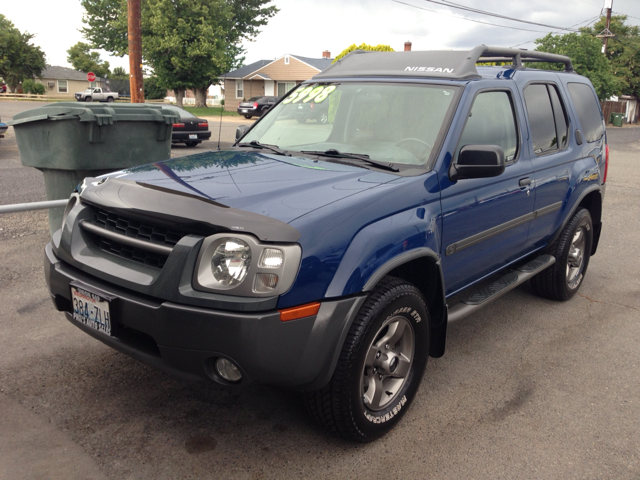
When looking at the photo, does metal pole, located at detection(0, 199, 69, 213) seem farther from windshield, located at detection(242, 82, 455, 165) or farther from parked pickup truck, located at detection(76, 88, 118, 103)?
parked pickup truck, located at detection(76, 88, 118, 103)

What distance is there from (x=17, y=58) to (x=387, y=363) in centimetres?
7428

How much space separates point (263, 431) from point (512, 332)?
2.36 metres

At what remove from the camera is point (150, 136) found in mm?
5840

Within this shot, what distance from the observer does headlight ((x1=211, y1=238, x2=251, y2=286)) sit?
240 centimetres

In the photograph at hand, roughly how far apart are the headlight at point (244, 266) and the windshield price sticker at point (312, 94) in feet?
6.57

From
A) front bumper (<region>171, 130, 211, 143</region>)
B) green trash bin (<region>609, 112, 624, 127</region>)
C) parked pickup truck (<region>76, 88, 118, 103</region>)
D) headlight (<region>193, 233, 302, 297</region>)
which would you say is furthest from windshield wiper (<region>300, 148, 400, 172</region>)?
parked pickup truck (<region>76, 88, 118, 103</region>)

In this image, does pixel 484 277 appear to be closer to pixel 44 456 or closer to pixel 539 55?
pixel 539 55

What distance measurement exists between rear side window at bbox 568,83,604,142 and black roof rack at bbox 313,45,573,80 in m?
0.78

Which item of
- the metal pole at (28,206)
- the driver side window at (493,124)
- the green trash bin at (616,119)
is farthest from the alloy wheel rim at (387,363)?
the green trash bin at (616,119)

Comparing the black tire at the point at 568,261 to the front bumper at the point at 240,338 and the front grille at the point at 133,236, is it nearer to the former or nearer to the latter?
the front bumper at the point at 240,338

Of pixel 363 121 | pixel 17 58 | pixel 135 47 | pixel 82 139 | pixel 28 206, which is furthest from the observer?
pixel 17 58

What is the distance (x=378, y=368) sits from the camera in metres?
2.96

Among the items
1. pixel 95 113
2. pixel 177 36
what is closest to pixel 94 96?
pixel 177 36

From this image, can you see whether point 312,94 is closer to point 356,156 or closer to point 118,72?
point 356,156
